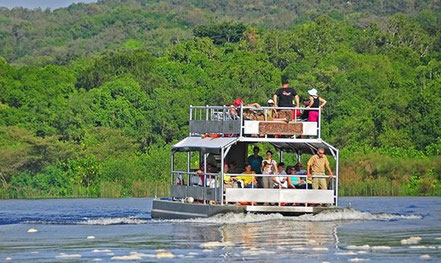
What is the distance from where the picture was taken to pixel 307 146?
1373 inches

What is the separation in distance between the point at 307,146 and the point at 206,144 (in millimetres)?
2610

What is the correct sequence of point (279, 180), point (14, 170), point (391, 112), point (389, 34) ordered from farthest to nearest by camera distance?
1. point (389, 34)
2. point (391, 112)
3. point (14, 170)
4. point (279, 180)

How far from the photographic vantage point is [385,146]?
72.2 m

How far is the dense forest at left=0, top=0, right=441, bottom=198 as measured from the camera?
213ft

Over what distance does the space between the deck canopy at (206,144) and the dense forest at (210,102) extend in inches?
756

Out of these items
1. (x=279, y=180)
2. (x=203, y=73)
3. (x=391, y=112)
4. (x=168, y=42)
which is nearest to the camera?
(x=279, y=180)

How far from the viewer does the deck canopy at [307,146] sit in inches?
1320

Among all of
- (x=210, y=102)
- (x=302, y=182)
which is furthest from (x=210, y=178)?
(x=210, y=102)

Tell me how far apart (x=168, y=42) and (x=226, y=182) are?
10292cm

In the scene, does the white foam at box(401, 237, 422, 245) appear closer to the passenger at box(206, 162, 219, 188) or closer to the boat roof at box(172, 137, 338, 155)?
the boat roof at box(172, 137, 338, 155)

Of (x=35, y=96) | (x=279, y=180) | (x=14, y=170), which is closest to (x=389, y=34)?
(x=35, y=96)

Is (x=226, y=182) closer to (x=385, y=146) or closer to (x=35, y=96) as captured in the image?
(x=385, y=146)

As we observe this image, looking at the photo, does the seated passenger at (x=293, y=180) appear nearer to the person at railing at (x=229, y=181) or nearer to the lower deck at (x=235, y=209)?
the lower deck at (x=235, y=209)

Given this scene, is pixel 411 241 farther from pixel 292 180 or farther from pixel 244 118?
pixel 244 118
